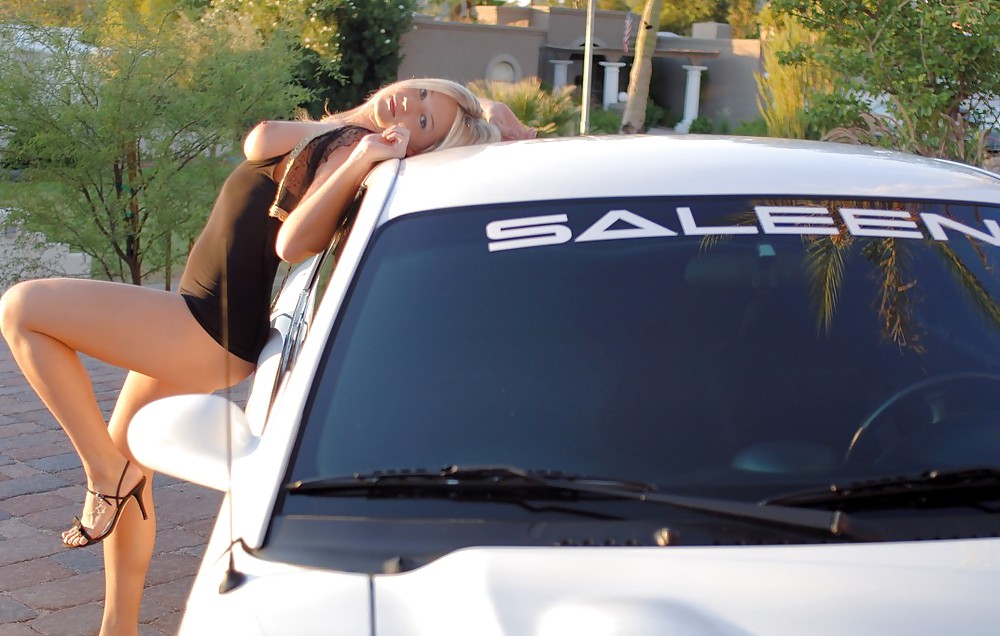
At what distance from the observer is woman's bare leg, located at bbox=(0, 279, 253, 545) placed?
2771mm

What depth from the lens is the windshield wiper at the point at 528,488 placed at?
5.63ft

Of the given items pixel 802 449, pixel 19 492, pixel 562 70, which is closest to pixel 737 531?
pixel 802 449

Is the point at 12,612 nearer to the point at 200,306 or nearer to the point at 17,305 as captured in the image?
the point at 17,305

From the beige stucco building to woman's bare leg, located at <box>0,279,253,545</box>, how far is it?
31.4 metres

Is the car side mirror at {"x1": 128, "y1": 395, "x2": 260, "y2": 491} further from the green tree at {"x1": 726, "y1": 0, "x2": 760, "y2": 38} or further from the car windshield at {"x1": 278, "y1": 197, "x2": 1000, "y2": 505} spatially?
the green tree at {"x1": 726, "y1": 0, "x2": 760, "y2": 38}

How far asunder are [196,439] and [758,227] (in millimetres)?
1128

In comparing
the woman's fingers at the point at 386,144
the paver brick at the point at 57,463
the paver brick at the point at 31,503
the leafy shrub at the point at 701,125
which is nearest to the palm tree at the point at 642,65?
the leafy shrub at the point at 701,125

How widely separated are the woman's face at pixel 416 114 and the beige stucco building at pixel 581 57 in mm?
31170

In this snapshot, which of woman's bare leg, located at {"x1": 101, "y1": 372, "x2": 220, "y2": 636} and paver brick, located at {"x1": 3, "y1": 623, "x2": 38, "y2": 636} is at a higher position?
woman's bare leg, located at {"x1": 101, "y1": 372, "x2": 220, "y2": 636}

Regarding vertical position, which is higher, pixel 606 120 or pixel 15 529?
pixel 15 529

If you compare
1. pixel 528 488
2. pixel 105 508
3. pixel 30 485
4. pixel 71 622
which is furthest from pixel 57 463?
pixel 528 488

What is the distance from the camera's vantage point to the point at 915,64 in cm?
688

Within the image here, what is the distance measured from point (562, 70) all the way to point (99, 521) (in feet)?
124

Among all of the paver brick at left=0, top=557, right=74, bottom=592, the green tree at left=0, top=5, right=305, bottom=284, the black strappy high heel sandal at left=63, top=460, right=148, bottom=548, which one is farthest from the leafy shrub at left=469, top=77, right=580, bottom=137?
the black strappy high heel sandal at left=63, top=460, right=148, bottom=548
